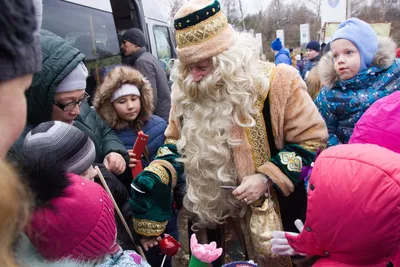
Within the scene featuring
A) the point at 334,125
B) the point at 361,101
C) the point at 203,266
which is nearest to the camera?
the point at 203,266

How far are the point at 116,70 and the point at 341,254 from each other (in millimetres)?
2036

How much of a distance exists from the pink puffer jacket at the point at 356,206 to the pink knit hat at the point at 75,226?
69 cm

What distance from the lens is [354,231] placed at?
109 centimetres

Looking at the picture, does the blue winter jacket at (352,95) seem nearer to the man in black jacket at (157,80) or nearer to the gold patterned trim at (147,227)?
the gold patterned trim at (147,227)

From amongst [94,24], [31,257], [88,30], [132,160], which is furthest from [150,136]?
[94,24]

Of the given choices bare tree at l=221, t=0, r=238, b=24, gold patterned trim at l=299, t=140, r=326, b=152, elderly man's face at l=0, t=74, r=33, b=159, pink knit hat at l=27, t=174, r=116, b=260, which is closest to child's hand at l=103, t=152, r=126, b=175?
pink knit hat at l=27, t=174, r=116, b=260

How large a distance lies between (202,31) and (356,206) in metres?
1.07

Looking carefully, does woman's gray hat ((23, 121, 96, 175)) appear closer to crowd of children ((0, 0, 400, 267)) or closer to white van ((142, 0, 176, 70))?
crowd of children ((0, 0, 400, 267))

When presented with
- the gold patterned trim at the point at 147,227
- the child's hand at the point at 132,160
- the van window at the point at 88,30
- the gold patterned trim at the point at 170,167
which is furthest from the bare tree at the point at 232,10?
the gold patterned trim at the point at 147,227

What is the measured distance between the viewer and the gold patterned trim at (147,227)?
182 centimetres

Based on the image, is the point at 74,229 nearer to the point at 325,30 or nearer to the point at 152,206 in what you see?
the point at 152,206

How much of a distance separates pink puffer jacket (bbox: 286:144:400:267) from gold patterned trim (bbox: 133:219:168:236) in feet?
2.92

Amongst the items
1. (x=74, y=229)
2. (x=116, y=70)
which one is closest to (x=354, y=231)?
(x=74, y=229)

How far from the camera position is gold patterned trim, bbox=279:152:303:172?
175cm
